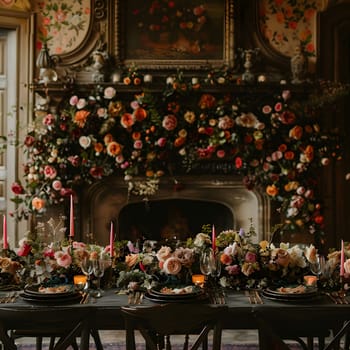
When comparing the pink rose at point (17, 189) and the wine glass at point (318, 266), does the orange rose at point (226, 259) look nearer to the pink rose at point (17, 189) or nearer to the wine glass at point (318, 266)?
the wine glass at point (318, 266)

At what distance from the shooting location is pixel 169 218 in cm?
600

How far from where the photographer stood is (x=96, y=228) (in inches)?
224

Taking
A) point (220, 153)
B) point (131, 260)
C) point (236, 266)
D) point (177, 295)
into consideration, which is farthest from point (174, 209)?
point (177, 295)

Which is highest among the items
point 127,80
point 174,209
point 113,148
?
point 127,80

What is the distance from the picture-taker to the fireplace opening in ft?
19.6

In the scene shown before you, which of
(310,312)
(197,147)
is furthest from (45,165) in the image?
(310,312)

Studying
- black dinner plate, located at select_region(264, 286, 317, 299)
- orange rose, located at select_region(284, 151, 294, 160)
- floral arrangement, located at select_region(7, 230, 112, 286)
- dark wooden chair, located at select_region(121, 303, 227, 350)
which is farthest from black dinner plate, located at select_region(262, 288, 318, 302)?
orange rose, located at select_region(284, 151, 294, 160)

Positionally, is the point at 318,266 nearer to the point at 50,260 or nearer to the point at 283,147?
the point at 50,260

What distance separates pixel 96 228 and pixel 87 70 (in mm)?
1515

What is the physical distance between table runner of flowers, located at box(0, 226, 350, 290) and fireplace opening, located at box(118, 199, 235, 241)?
2.59 m

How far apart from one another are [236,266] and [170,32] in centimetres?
304

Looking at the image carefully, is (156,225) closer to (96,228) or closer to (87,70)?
(96,228)

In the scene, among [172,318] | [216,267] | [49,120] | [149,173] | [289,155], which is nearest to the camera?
[172,318]

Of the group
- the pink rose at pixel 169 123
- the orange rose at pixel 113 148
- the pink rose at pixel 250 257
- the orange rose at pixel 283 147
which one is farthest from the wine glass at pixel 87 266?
the orange rose at pixel 283 147
